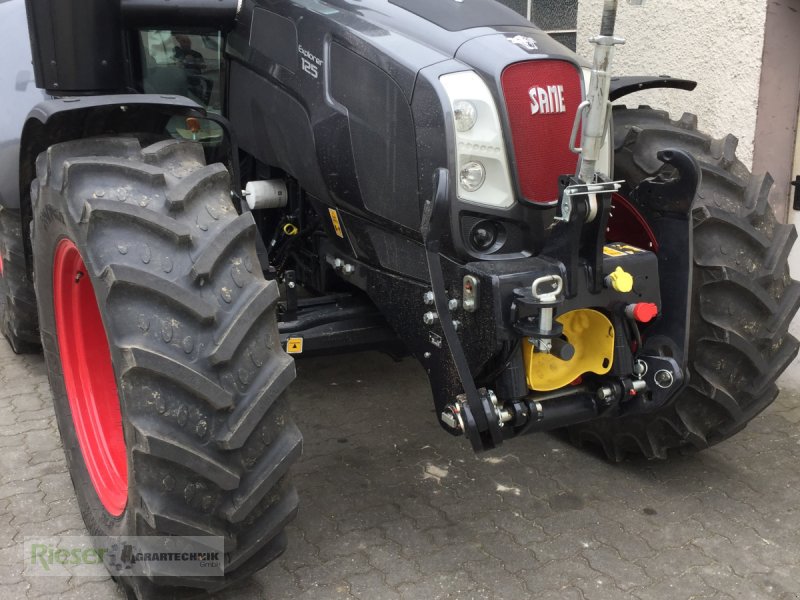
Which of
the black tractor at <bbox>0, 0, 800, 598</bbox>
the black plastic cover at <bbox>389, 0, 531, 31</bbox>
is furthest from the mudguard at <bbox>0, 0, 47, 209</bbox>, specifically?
the black plastic cover at <bbox>389, 0, 531, 31</bbox>

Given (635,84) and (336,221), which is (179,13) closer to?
(336,221)

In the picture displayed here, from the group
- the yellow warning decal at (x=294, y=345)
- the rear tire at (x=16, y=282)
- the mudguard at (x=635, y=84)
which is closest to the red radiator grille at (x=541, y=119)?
the mudguard at (x=635, y=84)

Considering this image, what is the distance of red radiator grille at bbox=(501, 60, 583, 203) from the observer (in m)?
2.45

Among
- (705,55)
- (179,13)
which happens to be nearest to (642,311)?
(179,13)

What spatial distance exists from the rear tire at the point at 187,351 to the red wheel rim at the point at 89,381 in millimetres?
452

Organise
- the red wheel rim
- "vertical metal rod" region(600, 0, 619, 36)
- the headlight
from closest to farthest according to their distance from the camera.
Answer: "vertical metal rod" region(600, 0, 619, 36), the headlight, the red wheel rim

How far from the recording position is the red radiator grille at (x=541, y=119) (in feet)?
8.05

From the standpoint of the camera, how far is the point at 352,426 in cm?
385

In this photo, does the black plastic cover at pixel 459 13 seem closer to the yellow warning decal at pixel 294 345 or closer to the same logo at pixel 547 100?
the same logo at pixel 547 100

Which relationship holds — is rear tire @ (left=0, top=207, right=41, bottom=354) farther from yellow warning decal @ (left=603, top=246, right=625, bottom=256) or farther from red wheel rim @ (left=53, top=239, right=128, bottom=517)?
yellow warning decal @ (left=603, top=246, right=625, bottom=256)

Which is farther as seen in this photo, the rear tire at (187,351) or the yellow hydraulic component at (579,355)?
the yellow hydraulic component at (579,355)

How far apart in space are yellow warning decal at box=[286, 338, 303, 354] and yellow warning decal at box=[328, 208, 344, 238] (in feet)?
1.27

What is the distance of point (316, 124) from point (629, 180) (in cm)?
113

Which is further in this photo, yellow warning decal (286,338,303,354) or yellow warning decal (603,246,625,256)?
yellow warning decal (286,338,303,354)
